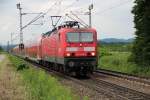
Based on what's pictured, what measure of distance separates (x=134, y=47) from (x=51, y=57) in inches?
242

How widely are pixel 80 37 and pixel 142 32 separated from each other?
5.56m

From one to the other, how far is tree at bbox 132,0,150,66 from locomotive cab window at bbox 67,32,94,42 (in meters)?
4.66

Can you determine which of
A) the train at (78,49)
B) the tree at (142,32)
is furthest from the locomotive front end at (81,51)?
the tree at (142,32)

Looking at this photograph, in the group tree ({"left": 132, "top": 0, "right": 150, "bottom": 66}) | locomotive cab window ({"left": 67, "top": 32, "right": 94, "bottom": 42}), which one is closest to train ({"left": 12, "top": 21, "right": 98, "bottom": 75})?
locomotive cab window ({"left": 67, "top": 32, "right": 94, "bottom": 42})

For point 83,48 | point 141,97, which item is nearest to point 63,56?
point 83,48

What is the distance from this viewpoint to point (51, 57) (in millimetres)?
34062

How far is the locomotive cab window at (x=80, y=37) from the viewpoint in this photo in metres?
27.8

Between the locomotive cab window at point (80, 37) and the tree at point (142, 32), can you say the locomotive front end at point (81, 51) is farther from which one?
Answer: the tree at point (142, 32)

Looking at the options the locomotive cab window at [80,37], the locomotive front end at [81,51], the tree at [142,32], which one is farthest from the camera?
the tree at [142,32]

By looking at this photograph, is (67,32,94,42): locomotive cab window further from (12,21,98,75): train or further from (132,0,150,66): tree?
(132,0,150,66): tree

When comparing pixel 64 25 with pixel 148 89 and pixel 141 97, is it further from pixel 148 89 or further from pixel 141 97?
pixel 141 97

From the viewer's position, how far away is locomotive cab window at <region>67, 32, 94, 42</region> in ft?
91.3

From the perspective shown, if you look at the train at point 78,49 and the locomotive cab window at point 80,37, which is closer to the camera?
the train at point 78,49

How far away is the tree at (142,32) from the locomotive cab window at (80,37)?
4661mm
